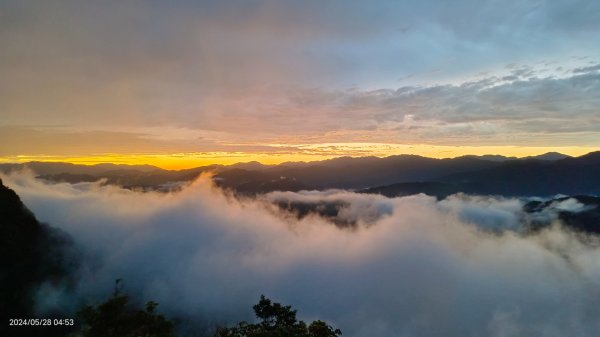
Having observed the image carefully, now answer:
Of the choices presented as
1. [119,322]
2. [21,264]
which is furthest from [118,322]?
[21,264]

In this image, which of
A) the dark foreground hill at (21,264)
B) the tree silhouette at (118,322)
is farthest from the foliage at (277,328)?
the dark foreground hill at (21,264)

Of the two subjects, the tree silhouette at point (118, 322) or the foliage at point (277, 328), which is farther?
the tree silhouette at point (118, 322)

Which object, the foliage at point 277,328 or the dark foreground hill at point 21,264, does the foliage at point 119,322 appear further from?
the dark foreground hill at point 21,264

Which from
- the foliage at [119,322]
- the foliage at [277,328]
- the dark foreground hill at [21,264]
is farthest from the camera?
the dark foreground hill at [21,264]

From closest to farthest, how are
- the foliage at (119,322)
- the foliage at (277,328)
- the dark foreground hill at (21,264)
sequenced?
the foliage at (277,328)
the foliage at (119,322)
the dark foreground hill at (21,264)

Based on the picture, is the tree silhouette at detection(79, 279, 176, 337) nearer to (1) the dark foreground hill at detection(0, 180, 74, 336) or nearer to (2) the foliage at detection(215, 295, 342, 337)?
(2) the foliage at detection(215, 295, 342, 337)

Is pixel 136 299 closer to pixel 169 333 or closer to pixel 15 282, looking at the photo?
pixel 15 282

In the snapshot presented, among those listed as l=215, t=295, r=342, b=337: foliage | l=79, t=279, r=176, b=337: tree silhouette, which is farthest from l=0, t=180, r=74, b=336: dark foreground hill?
l=215, t=295, r=342, b=337: foliage

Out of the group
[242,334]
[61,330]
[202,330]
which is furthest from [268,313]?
[202,330]

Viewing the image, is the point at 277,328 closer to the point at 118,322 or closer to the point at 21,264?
the point at 118,322
